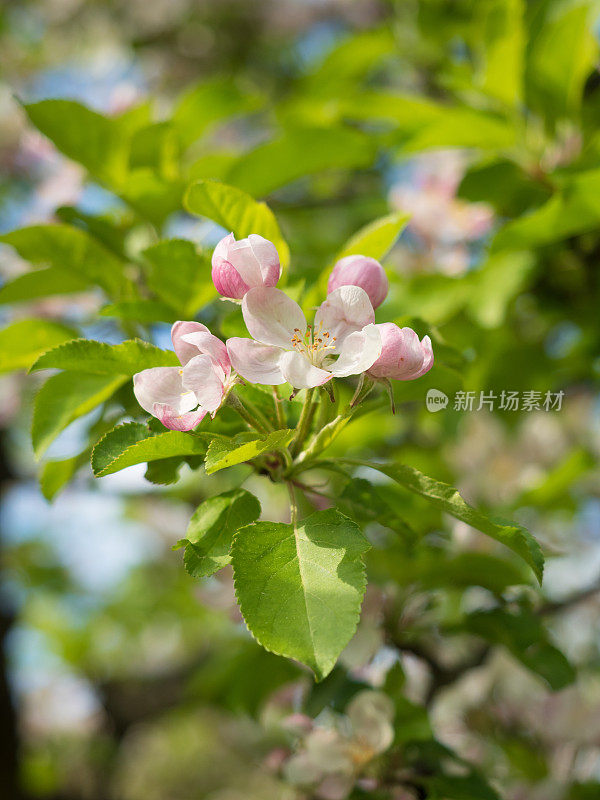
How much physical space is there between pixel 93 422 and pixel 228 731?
4.88 metres

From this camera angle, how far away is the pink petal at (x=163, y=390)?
2.10 feet

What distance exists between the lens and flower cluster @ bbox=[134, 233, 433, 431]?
597mm

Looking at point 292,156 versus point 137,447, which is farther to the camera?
point 292,156

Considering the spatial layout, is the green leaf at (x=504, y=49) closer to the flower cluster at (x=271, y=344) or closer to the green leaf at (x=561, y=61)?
the green leaf at (x=561, y=61)

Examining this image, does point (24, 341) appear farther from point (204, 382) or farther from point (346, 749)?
point (346, 749)

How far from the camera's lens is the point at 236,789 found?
7297mm

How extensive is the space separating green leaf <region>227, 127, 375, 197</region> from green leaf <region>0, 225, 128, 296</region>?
0.24 meters

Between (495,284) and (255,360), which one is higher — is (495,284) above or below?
below

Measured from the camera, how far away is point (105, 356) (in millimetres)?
702

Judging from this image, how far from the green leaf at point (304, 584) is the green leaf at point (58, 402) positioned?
1.04 ft

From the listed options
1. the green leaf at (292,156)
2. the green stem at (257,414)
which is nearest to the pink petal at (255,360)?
the green stem at (257,414)

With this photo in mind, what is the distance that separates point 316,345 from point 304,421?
0.08 m

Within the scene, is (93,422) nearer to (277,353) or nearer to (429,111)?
(277,353)

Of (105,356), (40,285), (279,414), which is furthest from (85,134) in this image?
(279,414)
